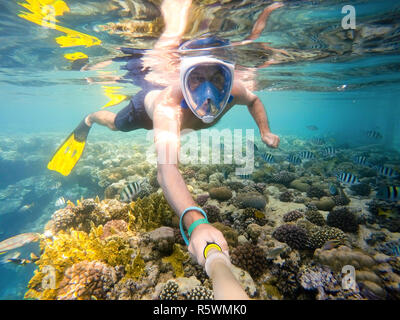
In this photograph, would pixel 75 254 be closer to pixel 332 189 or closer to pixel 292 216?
pixel 292 216

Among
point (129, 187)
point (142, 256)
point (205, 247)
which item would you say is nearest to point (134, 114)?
point (129, 187)

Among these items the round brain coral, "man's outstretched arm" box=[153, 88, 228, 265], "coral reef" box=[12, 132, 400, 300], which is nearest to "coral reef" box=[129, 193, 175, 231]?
"coral reef" box=[12, 132, 400, 300]

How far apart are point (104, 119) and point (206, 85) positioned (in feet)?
17.9

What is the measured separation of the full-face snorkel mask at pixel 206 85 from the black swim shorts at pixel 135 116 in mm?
2534

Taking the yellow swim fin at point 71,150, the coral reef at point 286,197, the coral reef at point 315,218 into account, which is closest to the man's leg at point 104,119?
the yellow swim fin at point 71,150

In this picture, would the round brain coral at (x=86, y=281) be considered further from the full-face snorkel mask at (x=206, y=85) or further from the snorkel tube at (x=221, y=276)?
the full-face snorkel mask at (x=206, y=85)

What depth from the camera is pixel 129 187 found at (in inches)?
207

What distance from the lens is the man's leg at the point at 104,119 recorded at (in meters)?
7.11

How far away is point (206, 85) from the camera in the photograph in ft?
11.3

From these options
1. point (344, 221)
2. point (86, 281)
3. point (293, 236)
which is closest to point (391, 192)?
point (344, 221)

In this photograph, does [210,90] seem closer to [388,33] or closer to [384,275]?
[384,275]
